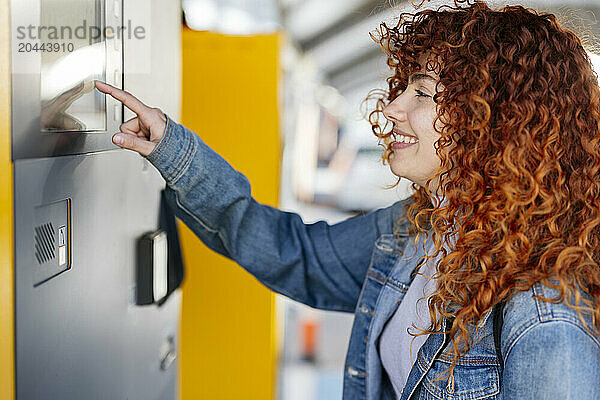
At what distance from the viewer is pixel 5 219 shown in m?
0.82

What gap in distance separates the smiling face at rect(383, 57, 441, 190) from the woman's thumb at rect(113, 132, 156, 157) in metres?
0.44

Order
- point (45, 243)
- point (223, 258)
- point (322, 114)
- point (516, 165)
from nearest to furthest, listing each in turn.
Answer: point (45, 243), point (516, 165), point (223, 258), point (322, 114)

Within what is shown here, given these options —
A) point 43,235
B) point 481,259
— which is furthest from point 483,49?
point 43,235

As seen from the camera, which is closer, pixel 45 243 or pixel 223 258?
pixel 45 243

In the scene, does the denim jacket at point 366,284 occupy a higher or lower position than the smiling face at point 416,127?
lower

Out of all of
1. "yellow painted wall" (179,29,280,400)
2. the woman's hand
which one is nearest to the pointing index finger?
the woman's hand

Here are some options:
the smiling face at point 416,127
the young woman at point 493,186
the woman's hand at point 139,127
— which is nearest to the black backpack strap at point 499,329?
the young woman at point 493,186

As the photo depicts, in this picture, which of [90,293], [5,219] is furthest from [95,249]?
[5,219]

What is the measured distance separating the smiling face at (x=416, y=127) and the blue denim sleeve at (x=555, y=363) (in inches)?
13.7

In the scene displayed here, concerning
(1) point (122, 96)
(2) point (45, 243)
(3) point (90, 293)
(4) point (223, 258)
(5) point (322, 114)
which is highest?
(5) point (322, 114)

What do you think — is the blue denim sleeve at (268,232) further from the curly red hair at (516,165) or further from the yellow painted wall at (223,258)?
the yellow painted wall at (223,258)

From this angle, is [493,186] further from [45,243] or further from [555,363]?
[45,243]

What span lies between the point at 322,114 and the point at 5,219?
32.6 feet

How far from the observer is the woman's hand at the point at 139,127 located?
3.70 ft
